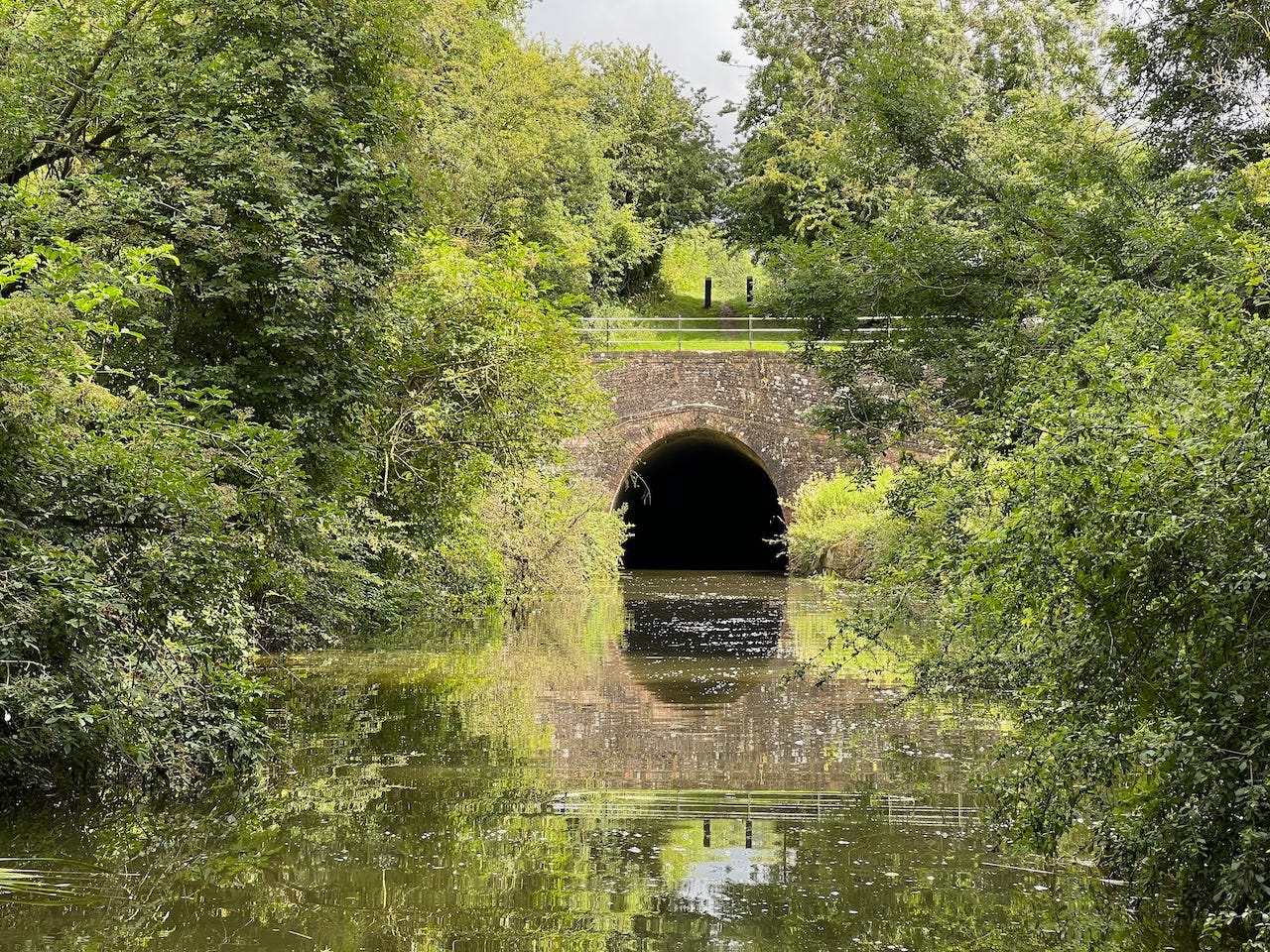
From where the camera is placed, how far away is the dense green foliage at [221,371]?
7320 mm

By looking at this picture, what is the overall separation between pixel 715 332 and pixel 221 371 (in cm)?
2363

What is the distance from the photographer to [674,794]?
8422mm

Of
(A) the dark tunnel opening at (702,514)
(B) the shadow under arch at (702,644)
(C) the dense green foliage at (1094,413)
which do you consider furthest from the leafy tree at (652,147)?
(C) the dense green foliage at (1094,413)

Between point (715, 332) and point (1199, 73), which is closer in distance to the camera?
point (1199, 73)

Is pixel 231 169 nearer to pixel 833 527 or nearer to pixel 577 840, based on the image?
pixel 577 840

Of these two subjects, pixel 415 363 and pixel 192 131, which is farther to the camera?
pixel 415 363

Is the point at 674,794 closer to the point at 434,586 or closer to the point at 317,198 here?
the point at 317,198

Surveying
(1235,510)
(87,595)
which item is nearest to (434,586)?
(87,595)

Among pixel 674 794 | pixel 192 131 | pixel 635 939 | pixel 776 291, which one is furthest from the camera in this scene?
pixel 776 291

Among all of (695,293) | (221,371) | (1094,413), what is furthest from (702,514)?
(1094,413)

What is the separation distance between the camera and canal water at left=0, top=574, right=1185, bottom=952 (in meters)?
5.89

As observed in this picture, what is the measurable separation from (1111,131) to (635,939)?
10.5 metres

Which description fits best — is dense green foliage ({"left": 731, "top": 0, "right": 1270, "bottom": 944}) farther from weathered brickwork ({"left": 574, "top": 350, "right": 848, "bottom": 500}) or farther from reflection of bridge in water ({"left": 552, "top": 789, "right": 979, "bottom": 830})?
weathered brickwork ({"left": 574, "top": 350, "right": 848, "bottom": 500})

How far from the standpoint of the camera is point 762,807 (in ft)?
26.5
